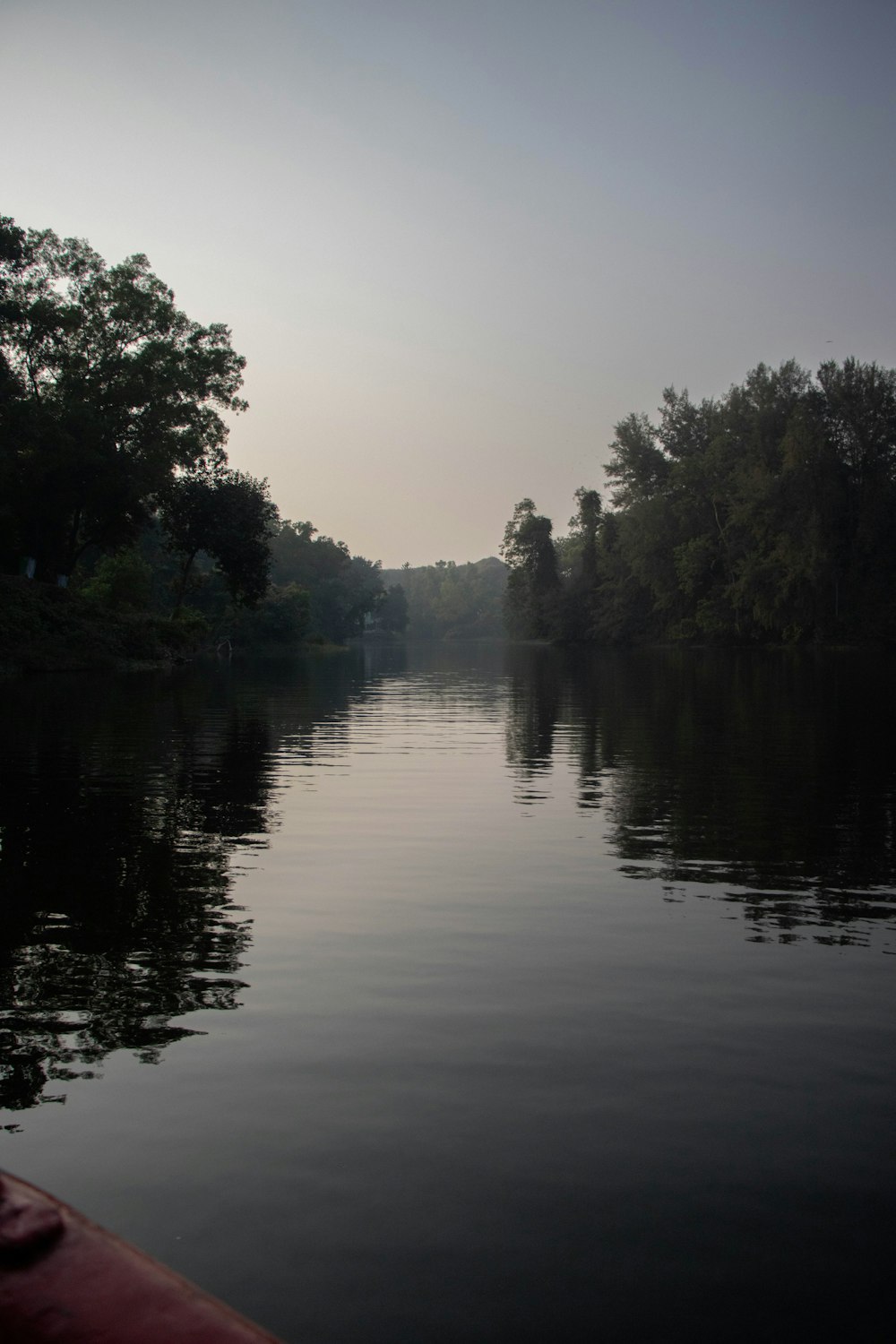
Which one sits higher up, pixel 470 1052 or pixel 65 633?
pixel 65 633

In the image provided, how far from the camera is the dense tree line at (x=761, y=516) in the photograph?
75.6m

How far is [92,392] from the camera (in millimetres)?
49812

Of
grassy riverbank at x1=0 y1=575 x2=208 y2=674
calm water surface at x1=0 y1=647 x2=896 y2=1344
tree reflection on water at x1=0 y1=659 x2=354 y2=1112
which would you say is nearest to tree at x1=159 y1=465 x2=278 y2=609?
grassy riverbank at x1=0 y1=575 x2=208 y2=674

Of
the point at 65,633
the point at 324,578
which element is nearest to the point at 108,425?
the point at 65,633

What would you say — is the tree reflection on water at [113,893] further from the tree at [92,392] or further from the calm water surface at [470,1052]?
the tree at [92,392]

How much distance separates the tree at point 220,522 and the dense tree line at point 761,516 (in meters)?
35.9

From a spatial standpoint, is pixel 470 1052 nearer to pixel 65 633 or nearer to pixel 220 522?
pixel 65 633

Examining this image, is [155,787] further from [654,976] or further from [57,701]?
[57,701]

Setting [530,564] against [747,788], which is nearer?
[747,788]

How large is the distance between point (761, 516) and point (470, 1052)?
7891cm

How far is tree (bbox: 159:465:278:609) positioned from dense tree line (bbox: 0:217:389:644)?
7 cm

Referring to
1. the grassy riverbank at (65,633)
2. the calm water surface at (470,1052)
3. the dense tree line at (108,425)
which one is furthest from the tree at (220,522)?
the calm water surface at (470,1052)

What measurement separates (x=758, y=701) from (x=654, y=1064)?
24638mm

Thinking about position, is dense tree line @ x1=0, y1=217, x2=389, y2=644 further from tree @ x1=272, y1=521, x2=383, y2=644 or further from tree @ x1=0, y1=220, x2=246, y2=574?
tree @ x1=272, y1=521, x2=383, y2=644
